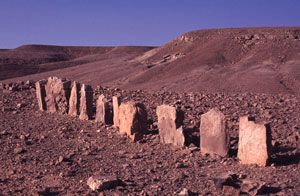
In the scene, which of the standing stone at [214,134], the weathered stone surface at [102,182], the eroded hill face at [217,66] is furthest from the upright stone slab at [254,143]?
the eroded hill face at [217,66]

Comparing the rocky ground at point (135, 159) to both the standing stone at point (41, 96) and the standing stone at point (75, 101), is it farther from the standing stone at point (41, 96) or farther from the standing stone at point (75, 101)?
the standing stone at point (41, 96)

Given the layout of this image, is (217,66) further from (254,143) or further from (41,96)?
(254,143)

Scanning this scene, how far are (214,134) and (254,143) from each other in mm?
764

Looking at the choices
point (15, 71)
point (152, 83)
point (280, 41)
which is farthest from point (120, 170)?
point (15, 71)

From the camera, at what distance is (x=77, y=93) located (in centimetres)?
911

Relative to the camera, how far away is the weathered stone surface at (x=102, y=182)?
4.46 m

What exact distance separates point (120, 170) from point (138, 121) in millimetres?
1954

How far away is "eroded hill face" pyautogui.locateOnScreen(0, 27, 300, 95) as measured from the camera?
778 inches

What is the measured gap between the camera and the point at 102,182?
4465 mm

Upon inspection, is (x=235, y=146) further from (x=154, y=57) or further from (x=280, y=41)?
(x=154, y=57)

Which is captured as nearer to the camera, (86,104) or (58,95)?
(86,104)

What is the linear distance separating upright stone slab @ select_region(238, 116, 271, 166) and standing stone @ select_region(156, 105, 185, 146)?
1.28 meters

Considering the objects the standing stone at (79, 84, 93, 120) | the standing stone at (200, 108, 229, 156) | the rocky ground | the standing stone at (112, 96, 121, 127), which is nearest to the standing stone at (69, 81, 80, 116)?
the rocky ground

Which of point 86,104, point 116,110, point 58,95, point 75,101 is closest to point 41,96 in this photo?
point 58,95
